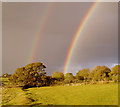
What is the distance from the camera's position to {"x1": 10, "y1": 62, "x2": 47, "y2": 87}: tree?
53.3m

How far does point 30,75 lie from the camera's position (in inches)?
2141

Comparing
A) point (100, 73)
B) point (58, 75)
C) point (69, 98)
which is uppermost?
point (69, 98)

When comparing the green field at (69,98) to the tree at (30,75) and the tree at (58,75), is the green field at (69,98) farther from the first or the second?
the tree at (58,75)

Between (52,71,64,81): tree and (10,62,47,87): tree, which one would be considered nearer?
(10,62,47,87): tree

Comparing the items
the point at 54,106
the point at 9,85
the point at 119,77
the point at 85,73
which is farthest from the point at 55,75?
the point at 54,106

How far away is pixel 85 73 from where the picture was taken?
3248 inches

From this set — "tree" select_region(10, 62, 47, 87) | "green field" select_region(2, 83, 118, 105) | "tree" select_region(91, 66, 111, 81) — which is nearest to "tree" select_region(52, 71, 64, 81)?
"tree" select_region(91, 66, 111, 81)

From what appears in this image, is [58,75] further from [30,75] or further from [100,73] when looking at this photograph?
[30,75]

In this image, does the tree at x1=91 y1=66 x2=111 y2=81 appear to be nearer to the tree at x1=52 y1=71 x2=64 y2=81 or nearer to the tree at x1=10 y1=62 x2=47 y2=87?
the tree at x1=52 y1=71 x2=64 y2=81

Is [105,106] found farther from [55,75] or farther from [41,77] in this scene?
[55,75]

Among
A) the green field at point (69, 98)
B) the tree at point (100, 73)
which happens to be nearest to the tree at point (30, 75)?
the green field at point (69, 98)

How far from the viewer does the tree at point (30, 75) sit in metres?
53.3

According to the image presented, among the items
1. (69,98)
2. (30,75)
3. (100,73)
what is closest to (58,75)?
(100,73)

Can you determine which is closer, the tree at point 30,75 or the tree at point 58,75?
the tree at point 30,75
